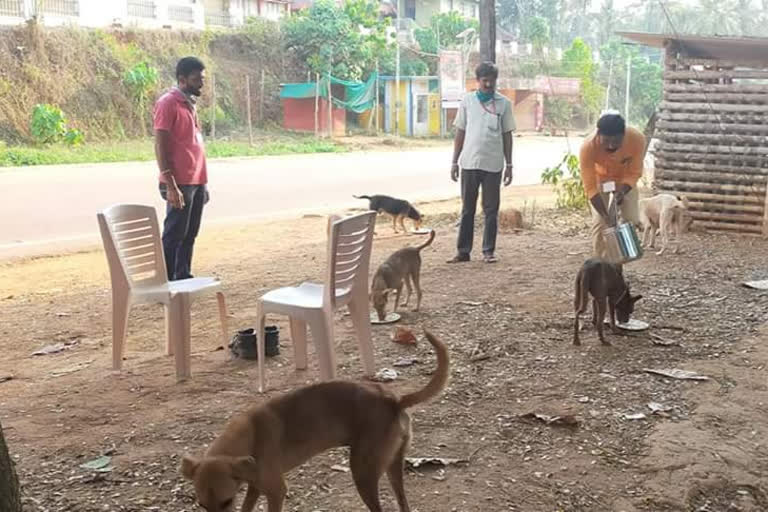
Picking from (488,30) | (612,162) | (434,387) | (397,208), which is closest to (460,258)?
(612,162)

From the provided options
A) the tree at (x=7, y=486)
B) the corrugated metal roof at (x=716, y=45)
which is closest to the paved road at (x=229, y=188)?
the corrugated metal roof at (x=716, y=45)

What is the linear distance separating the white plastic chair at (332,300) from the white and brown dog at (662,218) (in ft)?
17.3

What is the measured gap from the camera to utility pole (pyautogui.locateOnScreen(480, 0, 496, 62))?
1220 cm

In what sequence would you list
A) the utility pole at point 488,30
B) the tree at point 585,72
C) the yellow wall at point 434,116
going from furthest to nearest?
the tree at point 585,72 < the yellow wall at point 434,116 < the utility pole at point 488,30

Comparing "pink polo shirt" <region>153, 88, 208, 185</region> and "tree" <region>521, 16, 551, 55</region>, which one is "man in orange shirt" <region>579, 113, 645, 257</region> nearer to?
"pink polo shirt" <region>153, 88, 208, 185</region>

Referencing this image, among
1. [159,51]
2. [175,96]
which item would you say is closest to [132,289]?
[175,96]

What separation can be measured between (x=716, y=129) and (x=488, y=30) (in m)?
3.74

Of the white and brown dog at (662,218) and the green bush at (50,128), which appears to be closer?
the white and brown dog at (662,218)

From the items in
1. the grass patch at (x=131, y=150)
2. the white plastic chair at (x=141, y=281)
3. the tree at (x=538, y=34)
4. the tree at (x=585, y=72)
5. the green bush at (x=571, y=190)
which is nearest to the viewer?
the white plastic chair at (x=141, y=281)

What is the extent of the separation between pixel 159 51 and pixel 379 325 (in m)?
26.1

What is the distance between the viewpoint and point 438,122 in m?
33.5

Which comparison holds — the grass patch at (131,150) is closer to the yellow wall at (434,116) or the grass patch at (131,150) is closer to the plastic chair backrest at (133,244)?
the yellow wall at (434,116)

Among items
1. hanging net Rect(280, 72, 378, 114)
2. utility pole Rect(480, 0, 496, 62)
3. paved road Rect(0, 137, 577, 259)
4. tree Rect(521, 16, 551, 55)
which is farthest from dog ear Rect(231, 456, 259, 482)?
tree Rect(521, 16, 551, 55)

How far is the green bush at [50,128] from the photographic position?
76.2 feet
